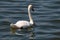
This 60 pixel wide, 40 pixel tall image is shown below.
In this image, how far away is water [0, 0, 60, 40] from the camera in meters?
12.1

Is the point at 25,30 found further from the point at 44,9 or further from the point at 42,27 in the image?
the point at 44,9

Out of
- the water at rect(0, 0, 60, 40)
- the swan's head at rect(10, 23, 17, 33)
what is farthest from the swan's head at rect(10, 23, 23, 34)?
the water at rect(0, 0, 60, 40)

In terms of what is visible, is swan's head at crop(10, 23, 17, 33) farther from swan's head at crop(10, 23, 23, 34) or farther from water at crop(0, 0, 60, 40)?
water at crop(0, 0, 60, 40)

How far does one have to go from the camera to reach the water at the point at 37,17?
12.1 meters

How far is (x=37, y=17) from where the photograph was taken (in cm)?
1411

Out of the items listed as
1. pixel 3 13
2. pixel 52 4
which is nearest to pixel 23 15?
pixel 3 13

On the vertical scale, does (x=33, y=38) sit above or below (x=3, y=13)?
below

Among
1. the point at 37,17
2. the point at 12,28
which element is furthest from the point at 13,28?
the point at 37,17

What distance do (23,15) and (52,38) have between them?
297 centimetres

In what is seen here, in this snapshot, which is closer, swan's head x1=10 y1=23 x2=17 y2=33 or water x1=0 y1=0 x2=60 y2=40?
water x1=0 y1=0 x2=60 y2=40

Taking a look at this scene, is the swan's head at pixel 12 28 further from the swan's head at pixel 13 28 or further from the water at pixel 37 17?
the water at pixel 37 17

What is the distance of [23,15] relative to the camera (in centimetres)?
1452

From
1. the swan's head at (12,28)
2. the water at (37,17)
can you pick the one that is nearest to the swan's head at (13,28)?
the swan's head at (12,28)

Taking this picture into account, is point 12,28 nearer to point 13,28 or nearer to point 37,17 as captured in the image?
point 13,28
